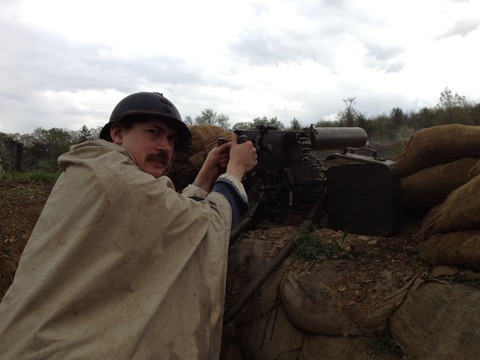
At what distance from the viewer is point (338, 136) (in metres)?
3.41

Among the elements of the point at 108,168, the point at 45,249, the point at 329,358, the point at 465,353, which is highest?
the point at 108,168

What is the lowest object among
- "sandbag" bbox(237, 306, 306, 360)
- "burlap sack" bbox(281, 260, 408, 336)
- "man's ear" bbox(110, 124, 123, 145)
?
"sandbag" bbox(237, 306, 306, 360)

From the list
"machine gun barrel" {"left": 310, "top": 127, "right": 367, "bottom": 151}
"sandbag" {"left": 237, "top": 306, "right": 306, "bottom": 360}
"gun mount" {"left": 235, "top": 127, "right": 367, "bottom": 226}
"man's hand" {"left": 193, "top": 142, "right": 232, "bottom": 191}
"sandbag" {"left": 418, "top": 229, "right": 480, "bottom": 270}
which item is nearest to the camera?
"sandbag" {"left": 418, "top": 229, "right": 480, "bottom": 270}

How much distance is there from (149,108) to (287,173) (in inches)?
49.0

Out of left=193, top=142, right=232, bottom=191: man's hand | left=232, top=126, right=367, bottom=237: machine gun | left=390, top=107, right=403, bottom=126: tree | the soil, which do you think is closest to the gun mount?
left=232, top=126, right=367, bottom=237: machine gun

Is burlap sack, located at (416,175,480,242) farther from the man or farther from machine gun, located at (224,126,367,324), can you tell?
the man

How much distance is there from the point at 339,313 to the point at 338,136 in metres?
1.84

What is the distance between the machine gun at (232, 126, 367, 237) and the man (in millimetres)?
920

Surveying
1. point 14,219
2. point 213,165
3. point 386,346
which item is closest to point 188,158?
point 213,165

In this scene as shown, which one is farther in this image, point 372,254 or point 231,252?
point 231,252

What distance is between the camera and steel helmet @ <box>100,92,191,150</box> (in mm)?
1866

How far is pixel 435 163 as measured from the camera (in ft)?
8.09

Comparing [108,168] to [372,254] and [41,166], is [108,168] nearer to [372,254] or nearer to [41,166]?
[372,254]

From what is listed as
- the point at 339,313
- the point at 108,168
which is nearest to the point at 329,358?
the point at 339,313
